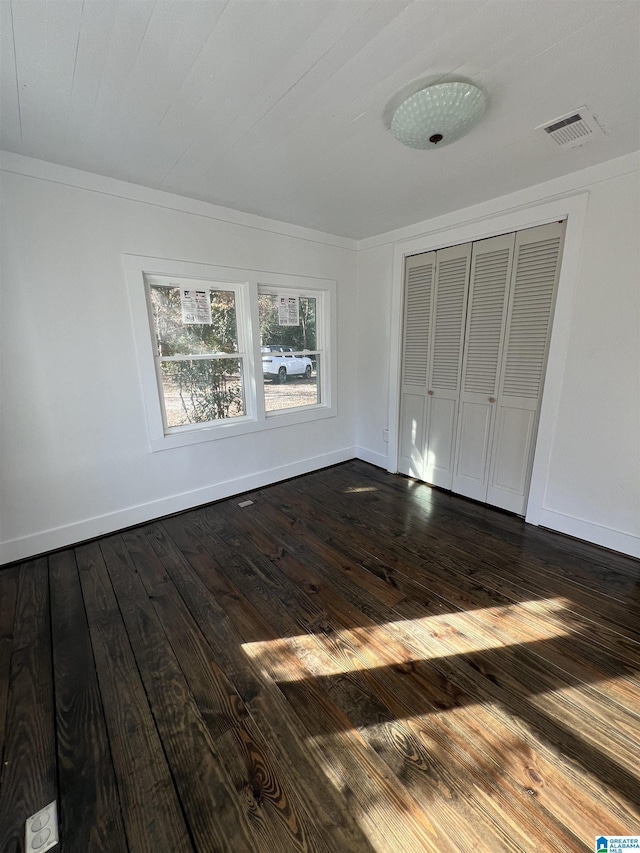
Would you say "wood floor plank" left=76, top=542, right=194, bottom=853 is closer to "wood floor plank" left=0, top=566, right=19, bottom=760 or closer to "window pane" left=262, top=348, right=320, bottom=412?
"wood floor plank" left=0, top=566, right=19, bottom=760

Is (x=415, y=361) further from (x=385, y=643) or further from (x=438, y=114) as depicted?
(x=385, y=643)

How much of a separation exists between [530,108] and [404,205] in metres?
1.20

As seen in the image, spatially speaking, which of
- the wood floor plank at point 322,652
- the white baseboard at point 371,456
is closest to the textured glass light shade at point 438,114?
the wood floor plank at point 322,652

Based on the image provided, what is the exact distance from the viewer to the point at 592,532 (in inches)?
Result: 94.1

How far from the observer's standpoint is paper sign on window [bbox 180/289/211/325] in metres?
2.72

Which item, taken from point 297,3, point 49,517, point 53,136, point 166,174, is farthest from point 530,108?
point 49,517

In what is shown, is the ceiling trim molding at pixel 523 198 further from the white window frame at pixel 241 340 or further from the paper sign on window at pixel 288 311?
the paper sign on window at pixel 288 311

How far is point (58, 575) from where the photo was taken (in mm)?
2158

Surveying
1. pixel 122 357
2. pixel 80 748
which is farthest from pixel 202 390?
pixel 80 748

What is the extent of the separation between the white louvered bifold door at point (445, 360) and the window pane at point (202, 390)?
1.85 metres

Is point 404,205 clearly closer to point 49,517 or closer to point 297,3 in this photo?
point 297,3

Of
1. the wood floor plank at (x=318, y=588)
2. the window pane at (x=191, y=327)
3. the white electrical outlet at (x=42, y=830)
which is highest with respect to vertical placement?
the window pane at (x=191, y=327)

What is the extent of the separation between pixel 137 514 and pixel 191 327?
62.0 inches

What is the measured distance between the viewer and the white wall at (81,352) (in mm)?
2064
